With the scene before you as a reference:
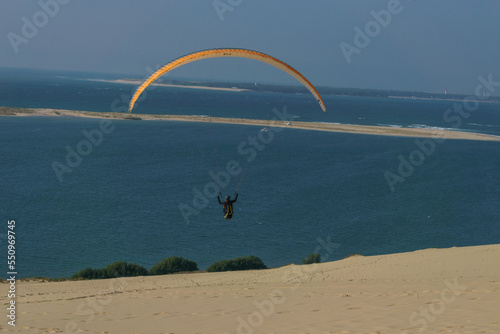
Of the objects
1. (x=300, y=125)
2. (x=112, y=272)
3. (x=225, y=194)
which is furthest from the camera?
(x=300, y=125)

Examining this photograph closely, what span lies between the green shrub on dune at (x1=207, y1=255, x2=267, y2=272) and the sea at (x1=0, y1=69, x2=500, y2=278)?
112 inches

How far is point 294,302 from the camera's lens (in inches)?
477

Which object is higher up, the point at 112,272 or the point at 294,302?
the point at 294,302

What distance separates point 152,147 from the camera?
67562 mm

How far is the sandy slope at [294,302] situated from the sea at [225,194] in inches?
330

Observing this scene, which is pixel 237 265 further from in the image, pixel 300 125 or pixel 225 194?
pixel 300 125

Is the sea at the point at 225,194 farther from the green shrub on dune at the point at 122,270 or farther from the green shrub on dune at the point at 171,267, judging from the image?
the green shrub on dune at the point at 122,270

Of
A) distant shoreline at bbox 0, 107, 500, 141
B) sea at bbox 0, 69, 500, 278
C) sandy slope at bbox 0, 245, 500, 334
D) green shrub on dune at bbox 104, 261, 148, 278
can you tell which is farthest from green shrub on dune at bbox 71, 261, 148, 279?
distant shoreline at bbox 0, 107, 500, 141

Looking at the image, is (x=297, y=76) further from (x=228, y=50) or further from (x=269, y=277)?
(x=269, y=277)

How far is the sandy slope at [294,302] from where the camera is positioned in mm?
9438

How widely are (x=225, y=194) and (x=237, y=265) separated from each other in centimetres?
1905

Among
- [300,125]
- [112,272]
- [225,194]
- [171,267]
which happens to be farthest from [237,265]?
[300,125]

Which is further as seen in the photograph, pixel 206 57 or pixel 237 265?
pixel 237 265

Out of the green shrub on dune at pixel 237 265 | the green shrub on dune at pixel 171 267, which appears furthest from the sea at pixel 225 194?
the green shrub on dune at pixel 237 265
